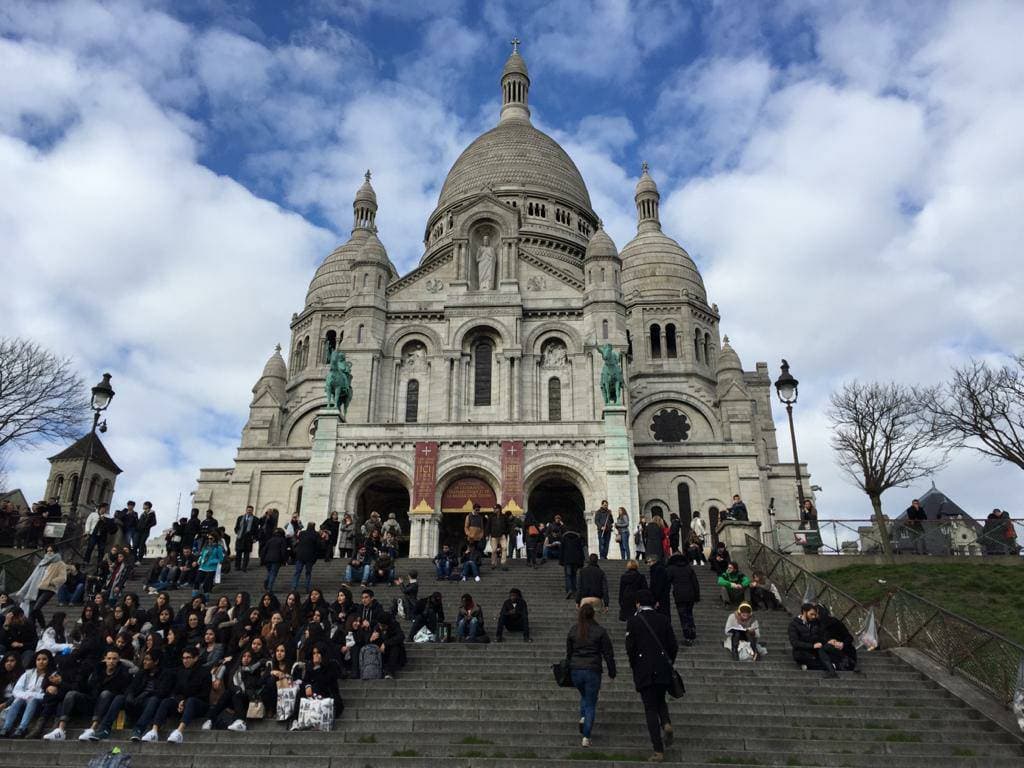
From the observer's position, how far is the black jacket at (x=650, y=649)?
9.37 m

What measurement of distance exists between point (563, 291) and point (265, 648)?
27217 mm

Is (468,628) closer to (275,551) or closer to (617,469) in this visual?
(275,551)

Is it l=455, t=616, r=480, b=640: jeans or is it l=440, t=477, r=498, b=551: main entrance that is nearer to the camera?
l=455, t=616, r=480, b=640: jeans

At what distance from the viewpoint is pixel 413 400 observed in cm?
3575

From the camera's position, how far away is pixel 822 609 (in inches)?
540

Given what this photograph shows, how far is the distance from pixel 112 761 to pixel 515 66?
6578cm

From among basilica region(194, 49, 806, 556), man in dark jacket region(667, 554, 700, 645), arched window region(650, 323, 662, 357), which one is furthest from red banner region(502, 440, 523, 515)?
arched window region(650, 323, 662, 357)

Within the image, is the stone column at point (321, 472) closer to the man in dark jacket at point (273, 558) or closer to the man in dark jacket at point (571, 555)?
the man in dark jacket at point (273, 558)

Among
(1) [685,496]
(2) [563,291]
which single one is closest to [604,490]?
(1) [685,496]

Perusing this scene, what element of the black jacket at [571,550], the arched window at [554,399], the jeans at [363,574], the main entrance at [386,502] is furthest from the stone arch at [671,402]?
the black jacket at [571,550]

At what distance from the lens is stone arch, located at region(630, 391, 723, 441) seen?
42531 mm

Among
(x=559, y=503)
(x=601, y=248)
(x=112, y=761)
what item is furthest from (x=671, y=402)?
(x=112, y=761)

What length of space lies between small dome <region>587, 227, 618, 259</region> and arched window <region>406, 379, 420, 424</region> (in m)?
9.83

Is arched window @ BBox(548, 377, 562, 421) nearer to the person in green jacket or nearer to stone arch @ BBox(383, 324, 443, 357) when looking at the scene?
stone arch @ BBox(383, 324, 443, 357)
